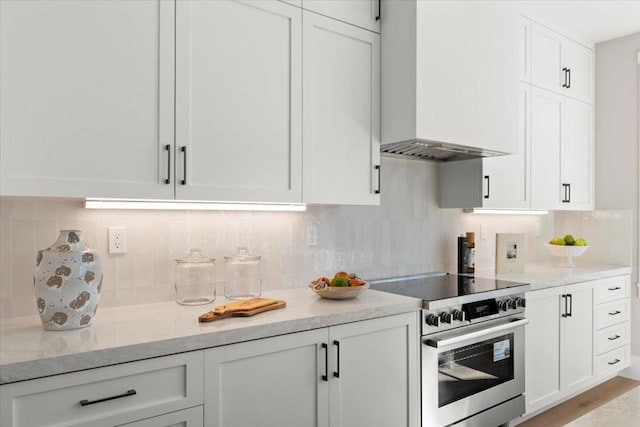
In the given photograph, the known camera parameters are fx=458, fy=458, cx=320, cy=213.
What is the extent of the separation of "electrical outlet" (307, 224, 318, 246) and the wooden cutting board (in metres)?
0.65

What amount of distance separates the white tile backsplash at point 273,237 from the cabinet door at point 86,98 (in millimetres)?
350

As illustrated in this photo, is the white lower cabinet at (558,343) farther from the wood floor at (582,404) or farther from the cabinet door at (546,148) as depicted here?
the cabinet door at (546,148)

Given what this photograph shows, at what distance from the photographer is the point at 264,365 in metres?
1.71

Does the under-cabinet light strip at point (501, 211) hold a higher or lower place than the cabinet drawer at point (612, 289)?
higher

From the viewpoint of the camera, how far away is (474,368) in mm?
2434

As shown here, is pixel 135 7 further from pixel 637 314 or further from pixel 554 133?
pixel 637 314

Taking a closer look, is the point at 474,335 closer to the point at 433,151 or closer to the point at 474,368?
the point at 474,368

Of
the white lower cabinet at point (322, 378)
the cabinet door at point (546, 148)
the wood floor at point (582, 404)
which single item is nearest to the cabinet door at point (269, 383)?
the white lower cabinet at point (322, 378)

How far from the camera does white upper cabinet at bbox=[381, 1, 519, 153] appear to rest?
2342 mm

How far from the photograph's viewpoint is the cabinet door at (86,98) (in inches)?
58.1

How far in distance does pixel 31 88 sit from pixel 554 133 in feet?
11.3

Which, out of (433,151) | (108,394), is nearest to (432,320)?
(433,151)

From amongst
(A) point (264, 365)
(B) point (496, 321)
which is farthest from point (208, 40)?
(B) point (496, 321)

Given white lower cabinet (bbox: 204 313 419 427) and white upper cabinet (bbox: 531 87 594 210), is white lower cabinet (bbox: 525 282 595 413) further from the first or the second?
white lower cabinet (bbox: 204 313 419 427)
